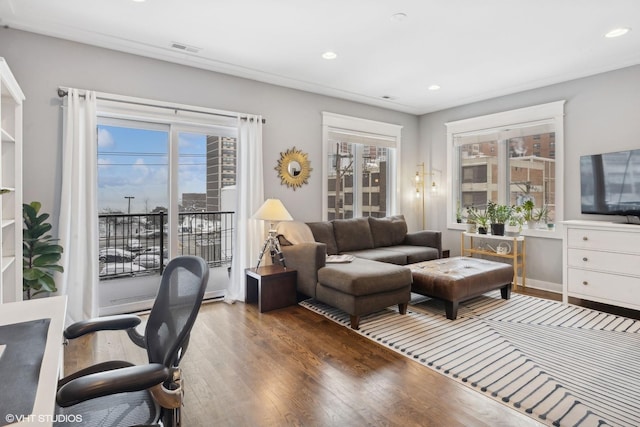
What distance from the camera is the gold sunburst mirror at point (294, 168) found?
458 centimetres

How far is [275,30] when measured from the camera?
10.3 ft

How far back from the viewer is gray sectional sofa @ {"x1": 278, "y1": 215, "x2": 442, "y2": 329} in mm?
3207

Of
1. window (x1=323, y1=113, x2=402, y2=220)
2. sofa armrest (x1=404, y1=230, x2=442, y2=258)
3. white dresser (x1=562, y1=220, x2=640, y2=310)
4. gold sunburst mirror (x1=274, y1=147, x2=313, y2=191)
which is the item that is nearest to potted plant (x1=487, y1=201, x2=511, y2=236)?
sofa armrest (x1=404, y1=230, x2=442, y2=258)

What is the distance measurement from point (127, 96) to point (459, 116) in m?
4.65

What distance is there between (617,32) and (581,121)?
4.19 ft

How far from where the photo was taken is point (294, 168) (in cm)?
468

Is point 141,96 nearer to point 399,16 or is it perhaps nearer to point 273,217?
point 273,217

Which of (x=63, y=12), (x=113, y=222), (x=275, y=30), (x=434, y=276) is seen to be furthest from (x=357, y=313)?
(x=63, y=12)

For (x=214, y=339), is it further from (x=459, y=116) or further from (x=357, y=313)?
(x=459, y=116)

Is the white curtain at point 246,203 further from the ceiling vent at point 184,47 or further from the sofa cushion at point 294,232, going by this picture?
the ceiling vent at point 184,47

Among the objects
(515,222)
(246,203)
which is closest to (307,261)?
(246,203)

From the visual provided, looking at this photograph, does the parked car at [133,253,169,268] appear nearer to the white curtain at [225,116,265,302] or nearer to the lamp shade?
the white curtain at [225,116,265,302]

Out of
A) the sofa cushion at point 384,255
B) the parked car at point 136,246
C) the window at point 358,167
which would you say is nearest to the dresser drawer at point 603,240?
the sofa cushion at point 384,255

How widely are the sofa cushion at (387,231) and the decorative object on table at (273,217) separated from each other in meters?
1.59
